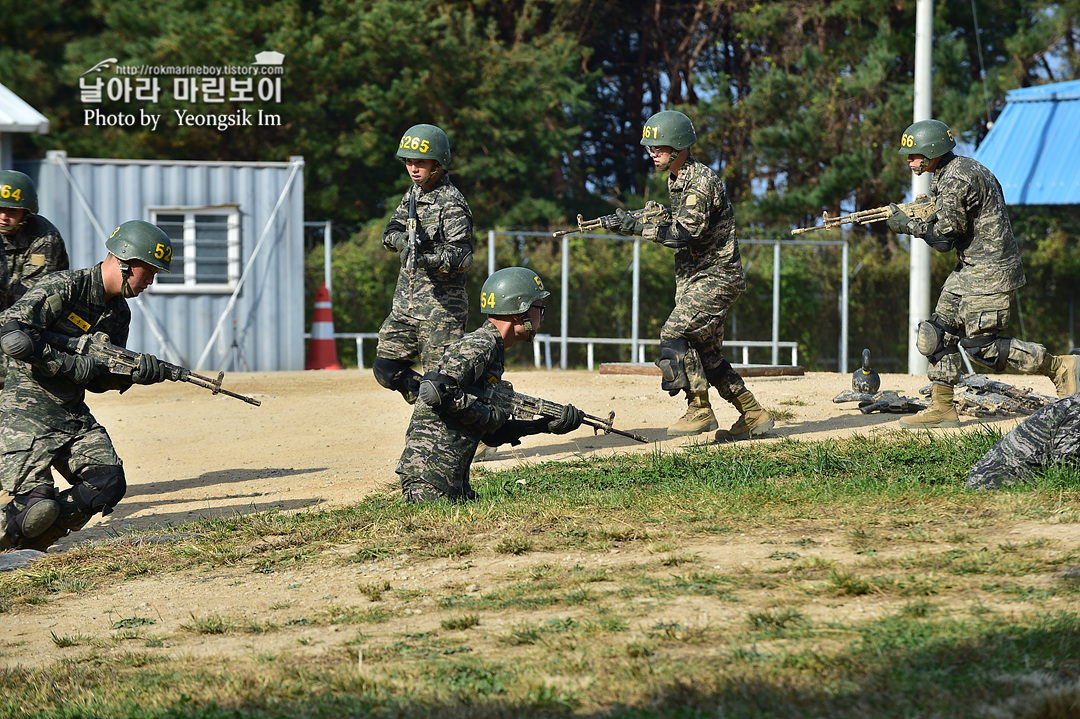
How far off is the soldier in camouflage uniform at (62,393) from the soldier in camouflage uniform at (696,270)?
3277 millimetres

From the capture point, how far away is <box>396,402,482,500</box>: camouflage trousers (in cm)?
640

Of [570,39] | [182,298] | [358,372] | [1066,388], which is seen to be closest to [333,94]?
[570,39]

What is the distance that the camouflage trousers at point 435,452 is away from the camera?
21.0 feet

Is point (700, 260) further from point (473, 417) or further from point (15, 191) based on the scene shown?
point (15, 191)

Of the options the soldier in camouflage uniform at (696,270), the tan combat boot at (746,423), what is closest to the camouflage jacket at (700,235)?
the soldier in camouflage uniform at (696,270)

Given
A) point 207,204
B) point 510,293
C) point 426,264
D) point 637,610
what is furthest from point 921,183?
point 637,610

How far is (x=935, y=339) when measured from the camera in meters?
8.35

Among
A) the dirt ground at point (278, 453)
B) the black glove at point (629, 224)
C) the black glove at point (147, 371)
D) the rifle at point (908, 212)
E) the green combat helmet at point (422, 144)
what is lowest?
the dirt ground at point (278, 453)

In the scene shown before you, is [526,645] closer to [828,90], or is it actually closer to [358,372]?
[358,372]

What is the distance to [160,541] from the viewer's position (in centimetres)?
616

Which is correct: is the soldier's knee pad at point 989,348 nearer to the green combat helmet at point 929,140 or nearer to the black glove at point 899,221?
the black glove at point 899,221

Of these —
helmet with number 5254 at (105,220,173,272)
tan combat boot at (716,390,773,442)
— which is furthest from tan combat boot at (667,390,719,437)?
helmet with number 5254 at (105,220,173,272)

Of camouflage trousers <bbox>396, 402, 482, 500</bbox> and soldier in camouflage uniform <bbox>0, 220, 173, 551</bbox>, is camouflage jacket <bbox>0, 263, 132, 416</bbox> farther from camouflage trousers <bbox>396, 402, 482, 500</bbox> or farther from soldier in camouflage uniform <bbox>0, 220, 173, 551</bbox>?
camouflage trousers <bbox>396, 402, 482, 500</bbox>

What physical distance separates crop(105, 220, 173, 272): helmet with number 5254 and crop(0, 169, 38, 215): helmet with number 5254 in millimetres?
1894
